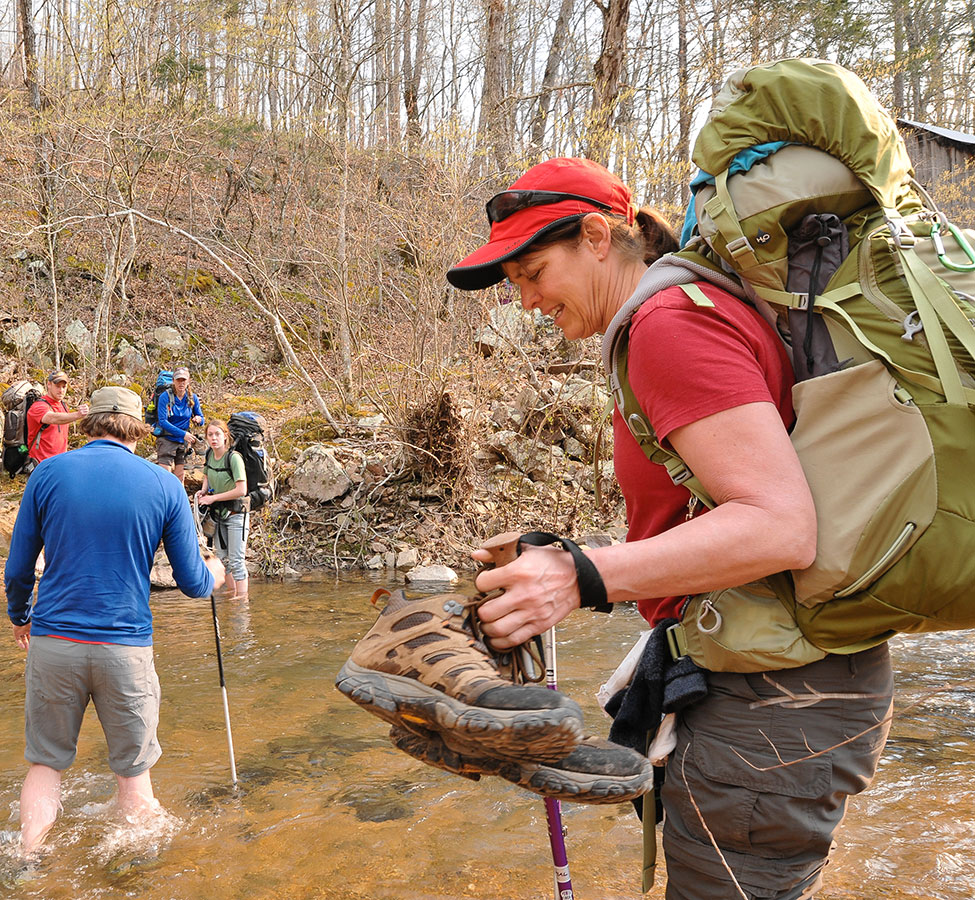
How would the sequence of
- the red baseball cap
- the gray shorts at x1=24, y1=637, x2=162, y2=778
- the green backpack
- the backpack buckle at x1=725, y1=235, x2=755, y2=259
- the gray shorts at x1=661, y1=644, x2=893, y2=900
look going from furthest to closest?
the gray shorts at x1=24, y1=637, x2=162, y2=778, the red baseball cap, the gray shorts at x1=661, y1=644, x2=893, y2=900, the backpack buckle at x1=725, y1=235, x2=755, y2=259, the green backpack

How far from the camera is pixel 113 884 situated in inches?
158

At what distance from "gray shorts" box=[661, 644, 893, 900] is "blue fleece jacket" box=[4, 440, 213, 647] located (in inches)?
132

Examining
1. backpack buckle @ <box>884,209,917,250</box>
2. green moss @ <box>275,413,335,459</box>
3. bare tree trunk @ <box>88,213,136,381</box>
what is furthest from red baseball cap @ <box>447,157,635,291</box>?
bare tree trunk @ <box>88,213,136,381</box>

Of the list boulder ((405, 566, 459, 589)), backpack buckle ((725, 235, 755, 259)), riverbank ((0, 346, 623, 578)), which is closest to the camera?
backpack buckle ((725, 235, 755, 259))

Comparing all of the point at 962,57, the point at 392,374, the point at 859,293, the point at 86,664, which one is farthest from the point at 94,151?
the point at 962,57

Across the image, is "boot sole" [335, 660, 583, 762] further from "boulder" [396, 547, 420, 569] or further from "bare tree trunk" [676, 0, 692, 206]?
"bare tree trunk" [676, 0, 692, 206]

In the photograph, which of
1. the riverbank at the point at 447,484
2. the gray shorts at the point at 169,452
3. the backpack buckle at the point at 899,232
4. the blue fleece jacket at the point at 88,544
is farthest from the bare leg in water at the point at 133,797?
the gray shorts at the point at 169,452

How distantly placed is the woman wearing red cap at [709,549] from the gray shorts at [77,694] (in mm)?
3215

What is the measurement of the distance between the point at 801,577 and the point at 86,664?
3.78 metres

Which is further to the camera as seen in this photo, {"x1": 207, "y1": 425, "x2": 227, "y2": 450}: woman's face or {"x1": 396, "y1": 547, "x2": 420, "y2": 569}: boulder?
{"x1": 396, "y1": 547, "x2": 420, "y2": 569}: boulder

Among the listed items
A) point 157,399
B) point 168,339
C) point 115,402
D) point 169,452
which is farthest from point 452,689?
point 168,339

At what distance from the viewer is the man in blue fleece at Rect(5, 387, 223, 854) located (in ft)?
13.4

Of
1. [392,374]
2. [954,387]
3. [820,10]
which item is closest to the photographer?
[954,387]

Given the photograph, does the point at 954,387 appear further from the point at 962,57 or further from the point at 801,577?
the point at 962,57
